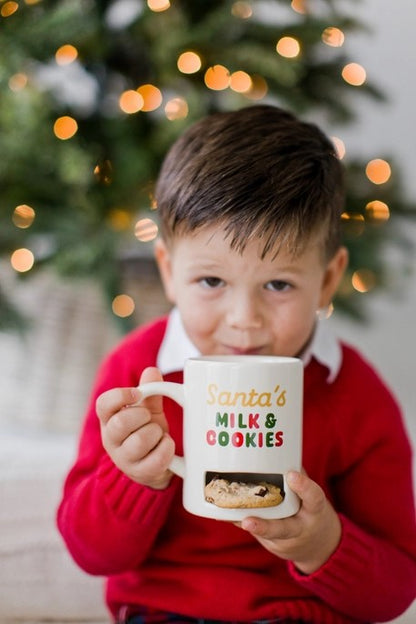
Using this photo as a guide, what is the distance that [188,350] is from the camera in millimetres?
975

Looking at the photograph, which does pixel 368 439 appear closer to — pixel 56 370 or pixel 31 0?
pixel 56 370

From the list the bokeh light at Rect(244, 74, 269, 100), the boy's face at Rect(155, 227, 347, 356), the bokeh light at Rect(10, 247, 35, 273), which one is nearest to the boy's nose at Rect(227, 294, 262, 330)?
the boy's face at Rect(155, 227, 347, 356)

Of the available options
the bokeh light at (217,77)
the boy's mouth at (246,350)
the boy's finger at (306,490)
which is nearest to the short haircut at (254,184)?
the boy's mouth at (246,350)

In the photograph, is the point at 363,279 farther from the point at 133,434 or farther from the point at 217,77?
the point at 133,434

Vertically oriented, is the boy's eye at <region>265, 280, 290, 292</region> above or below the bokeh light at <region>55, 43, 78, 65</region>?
above

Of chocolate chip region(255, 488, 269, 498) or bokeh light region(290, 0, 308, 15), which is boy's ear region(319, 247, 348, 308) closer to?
chocolate chip region(255, 488, 269, 498)

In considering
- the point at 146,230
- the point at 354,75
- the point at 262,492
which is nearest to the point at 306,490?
the point at 262,492

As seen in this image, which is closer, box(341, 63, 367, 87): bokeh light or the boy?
the boy

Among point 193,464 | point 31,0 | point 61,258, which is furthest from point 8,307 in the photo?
point 193,464

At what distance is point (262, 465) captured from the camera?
72cm

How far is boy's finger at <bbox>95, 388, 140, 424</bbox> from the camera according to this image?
757mm

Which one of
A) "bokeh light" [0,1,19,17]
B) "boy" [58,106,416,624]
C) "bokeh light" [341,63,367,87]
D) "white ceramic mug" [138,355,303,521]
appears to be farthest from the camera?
"bokeh light" [341,63,367,87]

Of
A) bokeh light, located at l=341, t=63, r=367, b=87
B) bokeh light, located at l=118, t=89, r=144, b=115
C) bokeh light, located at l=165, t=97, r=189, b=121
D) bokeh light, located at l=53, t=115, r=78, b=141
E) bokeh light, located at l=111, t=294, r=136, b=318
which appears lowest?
bokeh light, located at l=111, t=294, r=136, b=318

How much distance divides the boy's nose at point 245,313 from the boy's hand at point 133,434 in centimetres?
11
